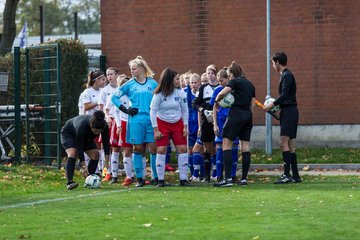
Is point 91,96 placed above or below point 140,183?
above

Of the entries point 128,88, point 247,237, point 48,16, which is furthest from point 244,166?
point 48,16

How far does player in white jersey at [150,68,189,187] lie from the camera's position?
17.3 meters

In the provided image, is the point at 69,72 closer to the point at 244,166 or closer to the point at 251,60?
the point at 251,60

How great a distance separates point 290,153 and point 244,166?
963 millimetres

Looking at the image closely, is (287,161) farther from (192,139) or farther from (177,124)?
(192,139)

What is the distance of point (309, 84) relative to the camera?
2627 cm

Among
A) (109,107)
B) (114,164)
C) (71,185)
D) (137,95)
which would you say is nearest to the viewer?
(71,185)

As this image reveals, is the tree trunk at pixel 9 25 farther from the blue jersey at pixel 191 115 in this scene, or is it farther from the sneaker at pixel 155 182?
the sneaker at pixel 155 182

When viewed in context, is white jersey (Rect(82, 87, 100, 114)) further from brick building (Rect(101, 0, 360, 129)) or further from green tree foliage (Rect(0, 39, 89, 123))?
brick building (Rect(101, 0, 360, 129))

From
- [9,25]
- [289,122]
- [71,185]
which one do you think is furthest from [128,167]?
[9,25]

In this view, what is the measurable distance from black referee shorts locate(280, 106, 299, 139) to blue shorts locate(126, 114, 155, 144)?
220 centimetres

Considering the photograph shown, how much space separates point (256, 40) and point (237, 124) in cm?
978

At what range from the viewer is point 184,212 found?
12.4m

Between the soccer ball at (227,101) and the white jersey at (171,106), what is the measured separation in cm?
72
